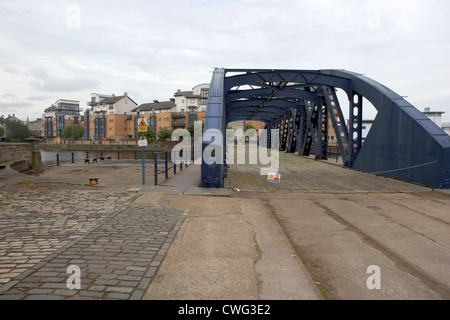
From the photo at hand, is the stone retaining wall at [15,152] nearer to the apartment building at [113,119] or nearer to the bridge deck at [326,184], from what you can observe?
the bridge deck at [326,184]

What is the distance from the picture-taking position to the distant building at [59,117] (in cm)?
11556

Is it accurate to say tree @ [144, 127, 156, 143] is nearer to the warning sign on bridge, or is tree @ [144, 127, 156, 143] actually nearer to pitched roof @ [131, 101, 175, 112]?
pitched roof @ [131, 101, 175, 112]

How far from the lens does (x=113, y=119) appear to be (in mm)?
93625

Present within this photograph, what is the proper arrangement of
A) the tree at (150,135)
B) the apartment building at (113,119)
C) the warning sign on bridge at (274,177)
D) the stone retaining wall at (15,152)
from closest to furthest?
the warning sign on bridge at (274,177) → the stone retaining wall at (15,152) → the tree at (150,135) → the apartment building at (113,119)

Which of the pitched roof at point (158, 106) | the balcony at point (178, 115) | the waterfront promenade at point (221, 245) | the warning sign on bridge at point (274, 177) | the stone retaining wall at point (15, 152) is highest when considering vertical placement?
the pitched roof at point (158, 106)

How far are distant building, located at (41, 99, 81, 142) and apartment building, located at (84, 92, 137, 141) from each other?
19.1 metres

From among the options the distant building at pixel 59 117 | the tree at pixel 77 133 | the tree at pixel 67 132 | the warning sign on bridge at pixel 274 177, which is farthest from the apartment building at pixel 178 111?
the warning sign on bridge at pixel 274 177

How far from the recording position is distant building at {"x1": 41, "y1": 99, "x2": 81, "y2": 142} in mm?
115562

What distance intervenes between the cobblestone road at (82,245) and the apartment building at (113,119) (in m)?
90.1

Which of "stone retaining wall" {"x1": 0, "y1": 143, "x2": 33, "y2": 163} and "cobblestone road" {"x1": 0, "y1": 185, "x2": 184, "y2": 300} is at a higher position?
"stone retaining wall" {"x1": 0, "y1": 143, "x2": 33, "y2": 163}

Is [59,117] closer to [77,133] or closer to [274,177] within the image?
[77,133]

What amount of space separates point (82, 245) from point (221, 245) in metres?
2.27

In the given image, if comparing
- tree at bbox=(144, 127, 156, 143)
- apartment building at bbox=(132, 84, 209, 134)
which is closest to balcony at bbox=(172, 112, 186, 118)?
apartment building at bbox=(132, 84, 209, 134)

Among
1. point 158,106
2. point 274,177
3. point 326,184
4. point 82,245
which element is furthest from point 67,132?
point 82,245
